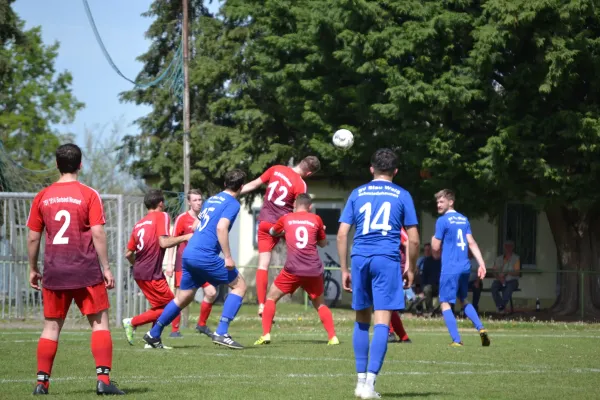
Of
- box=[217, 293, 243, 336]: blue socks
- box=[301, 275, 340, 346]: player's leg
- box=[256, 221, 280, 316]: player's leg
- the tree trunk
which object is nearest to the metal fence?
box=[256, 221, 280, 316]: player's leg

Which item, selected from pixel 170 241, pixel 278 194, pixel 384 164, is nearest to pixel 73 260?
pixel 384 164

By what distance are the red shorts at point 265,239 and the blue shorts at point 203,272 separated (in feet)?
6.36

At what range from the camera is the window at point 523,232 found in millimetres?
36781

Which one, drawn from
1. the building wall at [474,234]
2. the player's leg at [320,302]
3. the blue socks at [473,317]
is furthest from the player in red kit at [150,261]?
the building wall at [474,234]

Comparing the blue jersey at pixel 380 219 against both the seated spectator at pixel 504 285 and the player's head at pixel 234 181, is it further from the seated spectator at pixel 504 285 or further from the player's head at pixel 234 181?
the seated spectator at pixel 504 285

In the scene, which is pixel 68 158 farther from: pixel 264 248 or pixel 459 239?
pixel 459 239

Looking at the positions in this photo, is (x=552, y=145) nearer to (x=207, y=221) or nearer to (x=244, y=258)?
(x=207, y=221)

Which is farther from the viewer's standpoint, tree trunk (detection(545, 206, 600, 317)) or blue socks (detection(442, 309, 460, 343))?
tree trunk (detection(545, 206, 600, 317))

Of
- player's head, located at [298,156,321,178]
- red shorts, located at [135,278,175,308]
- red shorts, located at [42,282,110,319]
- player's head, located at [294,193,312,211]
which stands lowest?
red shorts, located at [135,278,175,308]

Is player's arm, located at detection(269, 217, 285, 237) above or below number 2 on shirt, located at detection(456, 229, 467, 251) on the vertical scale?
above

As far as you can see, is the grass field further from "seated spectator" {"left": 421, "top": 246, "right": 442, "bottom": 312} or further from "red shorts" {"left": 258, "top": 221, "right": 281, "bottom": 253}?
"seated spectator" {"left": 421, "top": 246, "right": 442, "bottom": 312}

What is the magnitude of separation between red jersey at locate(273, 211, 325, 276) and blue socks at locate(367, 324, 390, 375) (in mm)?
5925

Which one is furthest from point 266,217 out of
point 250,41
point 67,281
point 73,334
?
point 250,41

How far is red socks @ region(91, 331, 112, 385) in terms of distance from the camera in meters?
8.88
